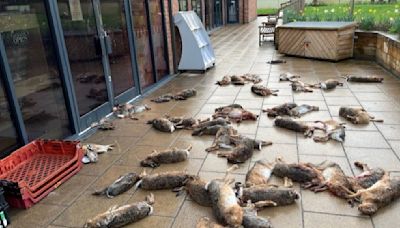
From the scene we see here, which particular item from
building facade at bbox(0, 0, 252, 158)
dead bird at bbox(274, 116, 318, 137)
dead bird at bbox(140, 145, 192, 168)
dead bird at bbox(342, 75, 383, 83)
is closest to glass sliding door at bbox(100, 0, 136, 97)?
building facade at bbox(0, 0, 252, 158)

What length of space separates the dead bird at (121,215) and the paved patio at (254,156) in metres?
0.08

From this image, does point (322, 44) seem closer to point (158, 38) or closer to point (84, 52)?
point (158, 38)

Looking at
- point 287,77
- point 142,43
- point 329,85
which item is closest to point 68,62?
point 142,43

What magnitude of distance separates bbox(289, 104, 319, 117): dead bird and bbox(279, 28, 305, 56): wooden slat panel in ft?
15.0

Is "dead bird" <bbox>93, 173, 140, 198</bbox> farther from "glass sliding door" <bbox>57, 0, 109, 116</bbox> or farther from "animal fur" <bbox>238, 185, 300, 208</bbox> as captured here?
"glass sliding door" <bbox>57, 0, 109, 116</bbox>

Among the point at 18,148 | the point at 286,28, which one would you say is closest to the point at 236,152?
the point at 18,148

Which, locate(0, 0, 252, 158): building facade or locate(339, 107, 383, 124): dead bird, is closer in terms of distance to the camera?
locate(0, 0, 252, 158): building facade

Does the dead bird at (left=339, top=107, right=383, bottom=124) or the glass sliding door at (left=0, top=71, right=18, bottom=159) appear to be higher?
the glass sliding door at (left=0, top=71, right=18, bottom=159)

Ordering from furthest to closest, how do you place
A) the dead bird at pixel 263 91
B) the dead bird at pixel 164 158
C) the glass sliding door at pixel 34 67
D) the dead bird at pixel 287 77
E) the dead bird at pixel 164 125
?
the dead bird at pixel 287 77, the dead bird at pixel 263 91, the dead bird at pixel 164 125, the dead bird at pixel 164 158, the glass sliding door at pixel 34 67

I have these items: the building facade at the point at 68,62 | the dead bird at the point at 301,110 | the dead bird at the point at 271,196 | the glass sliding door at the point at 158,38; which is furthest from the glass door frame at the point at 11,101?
the glass sliding door at the point at 158,38

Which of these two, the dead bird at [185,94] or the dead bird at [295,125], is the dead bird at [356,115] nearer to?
the dead bird at [295,125]

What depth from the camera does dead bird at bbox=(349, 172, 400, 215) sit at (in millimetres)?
3031

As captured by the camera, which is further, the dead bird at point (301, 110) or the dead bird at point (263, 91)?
the dead bird at point (263, 91)

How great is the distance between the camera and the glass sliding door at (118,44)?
5.93m
